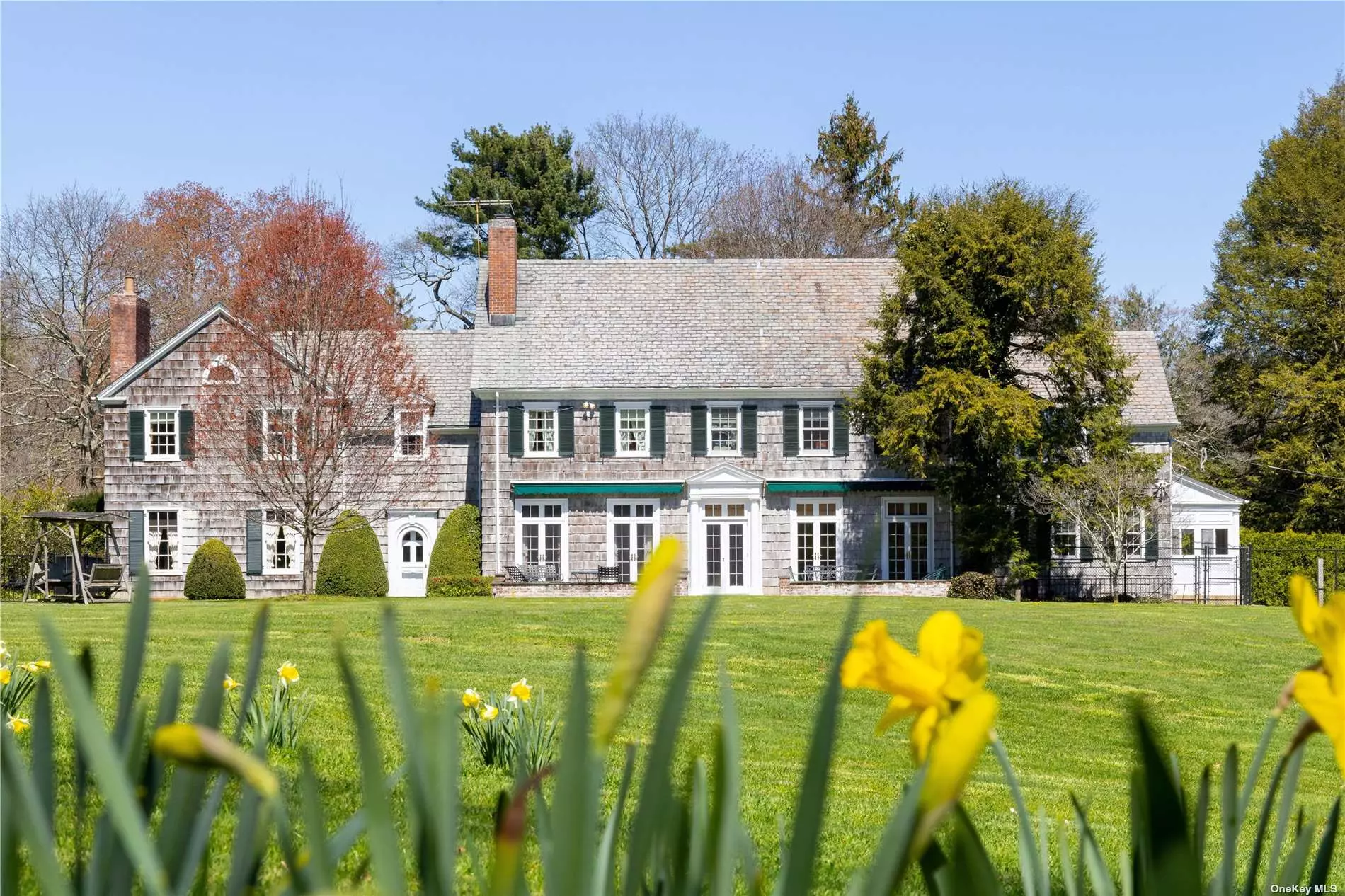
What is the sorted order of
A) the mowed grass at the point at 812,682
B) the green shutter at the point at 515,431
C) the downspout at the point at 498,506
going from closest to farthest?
the mowed grass at the point at 812,682, the downspout at the point at 498,506, the green shutter at the point at 515,431

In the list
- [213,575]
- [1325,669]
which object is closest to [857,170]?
[213,575]

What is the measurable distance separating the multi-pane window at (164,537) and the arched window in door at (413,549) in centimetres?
562

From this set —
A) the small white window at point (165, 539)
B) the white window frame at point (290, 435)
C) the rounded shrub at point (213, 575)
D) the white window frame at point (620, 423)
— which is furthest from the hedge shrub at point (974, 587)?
the small white window at point (165, 539)

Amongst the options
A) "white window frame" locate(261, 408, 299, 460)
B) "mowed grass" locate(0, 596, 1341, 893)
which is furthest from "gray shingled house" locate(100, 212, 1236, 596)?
"mowed grass" locate(0, 596, 1341, 893)

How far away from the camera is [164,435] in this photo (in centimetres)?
3278

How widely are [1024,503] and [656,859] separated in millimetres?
30062

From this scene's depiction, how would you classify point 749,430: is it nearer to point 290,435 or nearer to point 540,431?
point 540,431

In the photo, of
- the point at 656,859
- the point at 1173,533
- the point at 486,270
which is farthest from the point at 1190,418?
the point at 656,859

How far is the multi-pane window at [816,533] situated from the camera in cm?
3247

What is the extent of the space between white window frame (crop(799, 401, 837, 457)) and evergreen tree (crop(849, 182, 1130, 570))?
5.00ft

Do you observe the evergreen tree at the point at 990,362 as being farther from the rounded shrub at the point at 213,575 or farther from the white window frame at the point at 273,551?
the rounded shrub at the point at 213,575

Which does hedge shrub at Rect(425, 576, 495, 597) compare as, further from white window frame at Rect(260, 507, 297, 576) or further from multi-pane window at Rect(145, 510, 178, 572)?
multi-pane window at Rect(145, 510, 178, 572)

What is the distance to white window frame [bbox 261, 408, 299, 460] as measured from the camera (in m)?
29.2

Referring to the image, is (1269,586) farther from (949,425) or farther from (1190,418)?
(1190,418)
